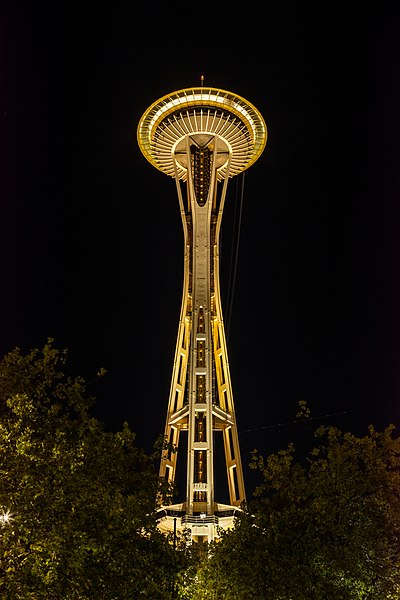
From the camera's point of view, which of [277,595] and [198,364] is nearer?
[277,595]

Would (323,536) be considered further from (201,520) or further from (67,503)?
(201,520)

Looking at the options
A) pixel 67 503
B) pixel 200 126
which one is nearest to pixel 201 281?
pixel 200 126

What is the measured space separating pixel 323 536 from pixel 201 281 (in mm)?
32801

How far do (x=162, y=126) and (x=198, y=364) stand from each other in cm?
2081

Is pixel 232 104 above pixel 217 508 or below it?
above

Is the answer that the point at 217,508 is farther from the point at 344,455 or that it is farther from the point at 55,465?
the point at 55,465

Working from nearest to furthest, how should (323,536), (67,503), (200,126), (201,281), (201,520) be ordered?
(67,503) < (323,536) < (201,520) < (201,281) < (200,126)

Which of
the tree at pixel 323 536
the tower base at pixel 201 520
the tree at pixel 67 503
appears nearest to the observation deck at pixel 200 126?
the tower base at pixel 201 520

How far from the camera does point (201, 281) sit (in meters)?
53.3

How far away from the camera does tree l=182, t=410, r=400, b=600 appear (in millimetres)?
21094

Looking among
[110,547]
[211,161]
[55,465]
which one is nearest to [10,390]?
[55,465]

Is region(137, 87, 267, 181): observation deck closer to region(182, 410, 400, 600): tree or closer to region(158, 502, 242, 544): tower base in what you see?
region(158, 502, 242, 544): tower base

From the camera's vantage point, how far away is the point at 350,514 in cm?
2231

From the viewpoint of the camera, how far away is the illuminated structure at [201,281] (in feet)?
157
